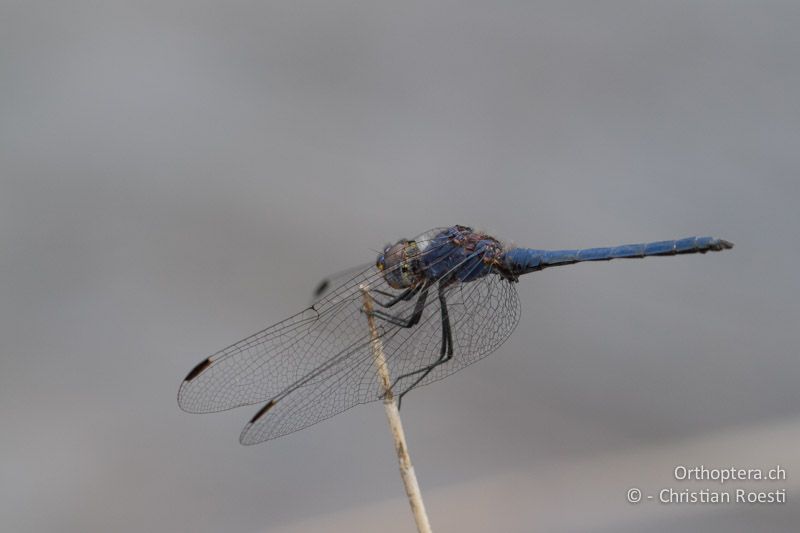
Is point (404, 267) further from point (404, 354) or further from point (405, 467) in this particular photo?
point (405, 467)

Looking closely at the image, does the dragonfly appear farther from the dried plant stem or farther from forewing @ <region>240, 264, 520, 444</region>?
the dried plant stem

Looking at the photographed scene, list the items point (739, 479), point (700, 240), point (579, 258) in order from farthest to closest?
point (739, 479) < point (579, 258) < point (700, 240)

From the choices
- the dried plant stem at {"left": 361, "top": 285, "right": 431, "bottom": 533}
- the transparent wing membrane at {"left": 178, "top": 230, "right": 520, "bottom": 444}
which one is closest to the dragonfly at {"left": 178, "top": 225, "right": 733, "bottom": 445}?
the transparent wing membrane at {"left": 178, "top": 230, "right": 520, "bottom": 444}

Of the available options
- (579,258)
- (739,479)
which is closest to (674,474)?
(739,479)

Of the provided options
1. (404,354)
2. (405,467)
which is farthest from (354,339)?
(405,467)

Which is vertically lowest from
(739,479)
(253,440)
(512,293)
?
(739,479)

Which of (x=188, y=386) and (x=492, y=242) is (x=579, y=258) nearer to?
(x=492, y=242)

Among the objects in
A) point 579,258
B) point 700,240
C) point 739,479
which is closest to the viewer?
point 700,240

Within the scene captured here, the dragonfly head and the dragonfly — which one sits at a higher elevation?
the dragonfly head
